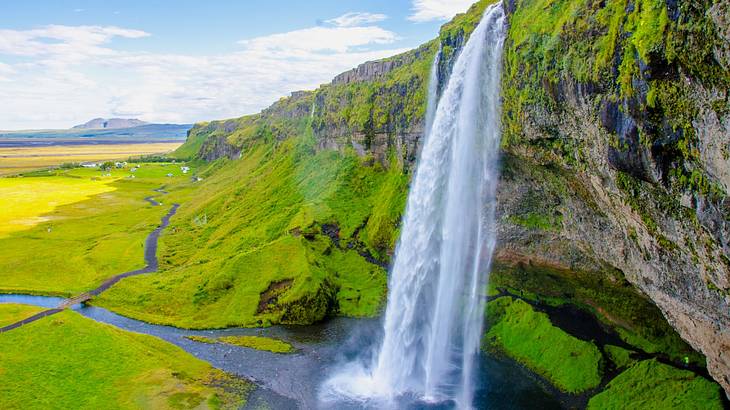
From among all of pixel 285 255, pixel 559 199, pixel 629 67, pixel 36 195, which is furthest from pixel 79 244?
pixel 629 67

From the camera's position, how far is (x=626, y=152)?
24.5 meters

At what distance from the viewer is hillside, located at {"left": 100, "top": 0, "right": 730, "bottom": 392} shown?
21.0 meters

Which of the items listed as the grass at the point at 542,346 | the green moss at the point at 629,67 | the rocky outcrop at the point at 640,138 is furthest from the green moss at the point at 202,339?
the green moss at the point at 629,67

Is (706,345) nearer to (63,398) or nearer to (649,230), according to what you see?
(649,230)

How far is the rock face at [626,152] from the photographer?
19.8 metres

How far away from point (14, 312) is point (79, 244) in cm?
3265

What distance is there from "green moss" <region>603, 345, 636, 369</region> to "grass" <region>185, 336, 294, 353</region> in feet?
84.2

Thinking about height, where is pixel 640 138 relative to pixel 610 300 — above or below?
above

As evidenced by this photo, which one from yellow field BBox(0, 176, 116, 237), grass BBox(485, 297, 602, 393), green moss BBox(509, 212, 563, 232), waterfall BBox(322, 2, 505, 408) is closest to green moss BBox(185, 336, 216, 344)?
waterfall BBox(322, 2, 505, 408)

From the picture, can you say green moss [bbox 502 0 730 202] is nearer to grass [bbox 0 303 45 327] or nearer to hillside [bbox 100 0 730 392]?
hillside [bbox 100 0 730 392]

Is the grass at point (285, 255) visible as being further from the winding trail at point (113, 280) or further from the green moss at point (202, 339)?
the green moss at point (202, 339)

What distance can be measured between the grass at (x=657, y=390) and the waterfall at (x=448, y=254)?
9635 mm

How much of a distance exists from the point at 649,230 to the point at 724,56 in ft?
38.0

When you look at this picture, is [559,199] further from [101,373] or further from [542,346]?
[101,373]
